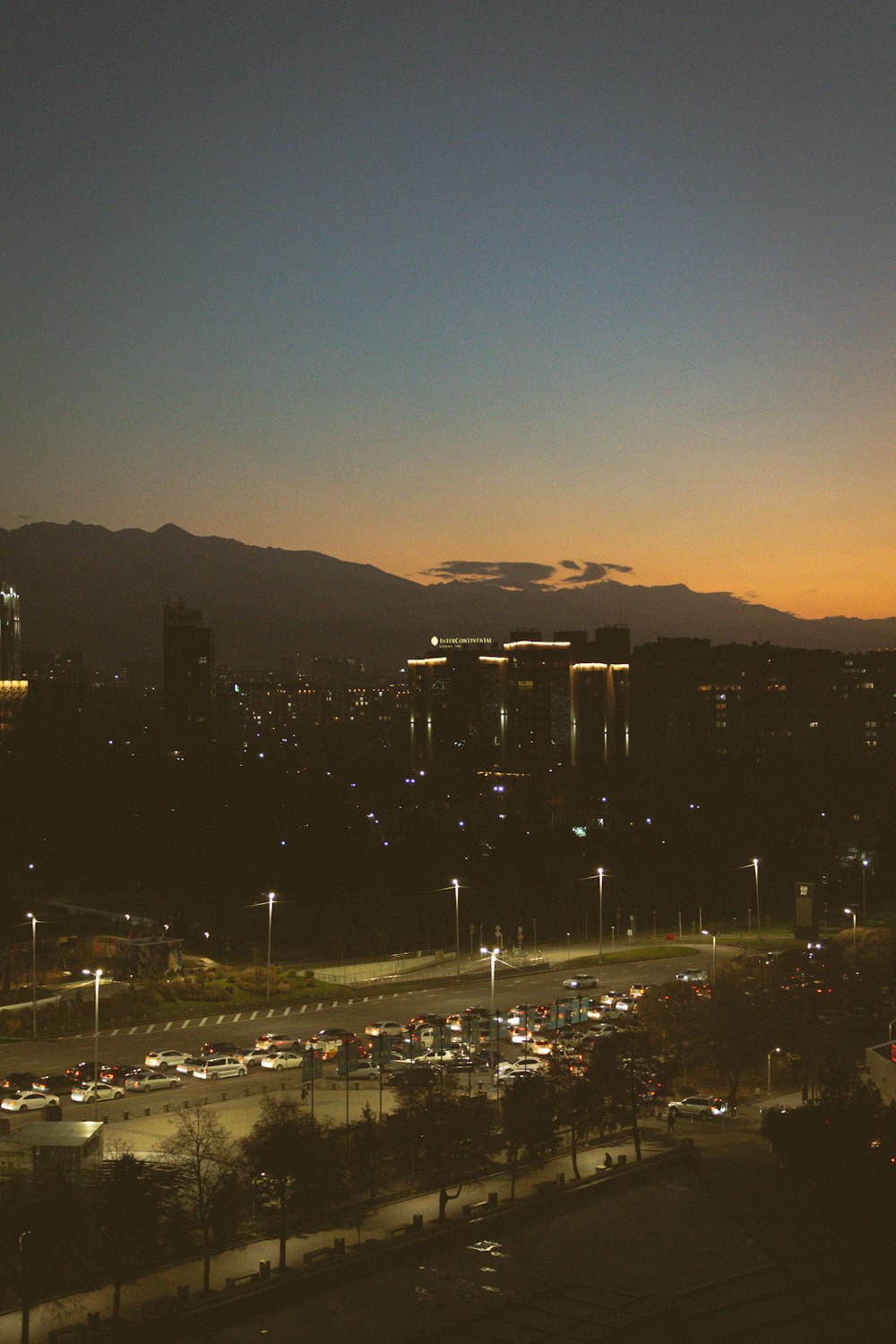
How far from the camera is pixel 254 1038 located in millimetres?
17078

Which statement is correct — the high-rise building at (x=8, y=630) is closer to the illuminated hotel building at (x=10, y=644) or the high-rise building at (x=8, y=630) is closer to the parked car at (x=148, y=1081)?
the illuminated hotel building at (x=10, y=644)

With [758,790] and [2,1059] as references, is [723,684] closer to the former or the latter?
[758,790]

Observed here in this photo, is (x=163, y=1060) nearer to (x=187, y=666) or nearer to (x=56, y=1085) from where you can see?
(x=56, y=1085)

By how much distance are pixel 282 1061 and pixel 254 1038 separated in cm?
167

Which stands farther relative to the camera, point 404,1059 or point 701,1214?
point 404,1059

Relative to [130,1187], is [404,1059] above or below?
below

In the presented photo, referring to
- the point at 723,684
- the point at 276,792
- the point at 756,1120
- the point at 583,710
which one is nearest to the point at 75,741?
the point at 276,792

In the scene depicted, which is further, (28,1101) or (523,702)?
(523,702)

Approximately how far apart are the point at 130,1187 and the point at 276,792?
3280cm

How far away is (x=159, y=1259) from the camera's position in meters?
10.1

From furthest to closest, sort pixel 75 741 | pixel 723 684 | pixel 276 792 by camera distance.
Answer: pixel 723 684 → pixel 75 741 → pixel 276 792

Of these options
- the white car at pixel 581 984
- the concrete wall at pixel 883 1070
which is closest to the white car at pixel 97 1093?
the concrete wall at pixel 883 1070

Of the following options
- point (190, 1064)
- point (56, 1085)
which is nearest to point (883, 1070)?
point (190, 1064)

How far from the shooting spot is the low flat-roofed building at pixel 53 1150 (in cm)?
1064
